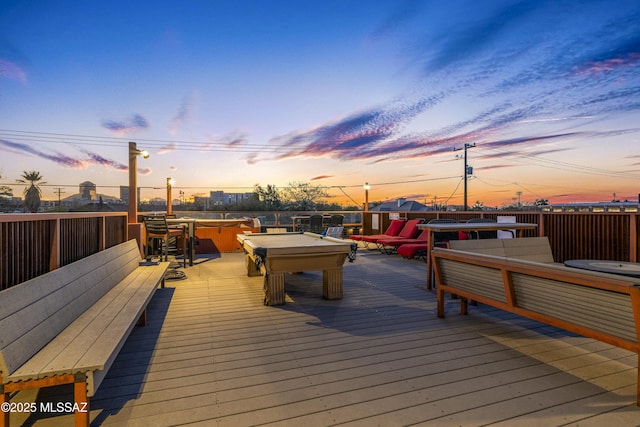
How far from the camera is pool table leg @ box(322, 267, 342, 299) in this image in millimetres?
4215

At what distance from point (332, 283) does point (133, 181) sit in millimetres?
5064

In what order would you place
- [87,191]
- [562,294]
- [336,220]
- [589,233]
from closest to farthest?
[562,294] < [589,233] < [336,220] < [87,191]

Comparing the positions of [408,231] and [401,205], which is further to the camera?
[401,205]

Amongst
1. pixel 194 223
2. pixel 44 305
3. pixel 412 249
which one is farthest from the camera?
pixel 412 249

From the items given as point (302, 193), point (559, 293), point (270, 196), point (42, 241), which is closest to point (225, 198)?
point (270, 196)

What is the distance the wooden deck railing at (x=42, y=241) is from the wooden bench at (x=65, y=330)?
0.81 feet

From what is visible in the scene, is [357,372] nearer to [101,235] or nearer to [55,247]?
[55,247]

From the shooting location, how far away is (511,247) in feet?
12.2

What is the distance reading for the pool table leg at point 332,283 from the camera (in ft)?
13.8

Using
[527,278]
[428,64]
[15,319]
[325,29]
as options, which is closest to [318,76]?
[325,29]

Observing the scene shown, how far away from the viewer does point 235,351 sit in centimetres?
263

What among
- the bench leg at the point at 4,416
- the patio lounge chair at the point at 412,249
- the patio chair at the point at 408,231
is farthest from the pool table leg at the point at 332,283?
the patio chair at the point at 408,231

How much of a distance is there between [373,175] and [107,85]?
14.9m

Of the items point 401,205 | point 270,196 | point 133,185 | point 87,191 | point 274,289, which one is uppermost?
point 270,196
